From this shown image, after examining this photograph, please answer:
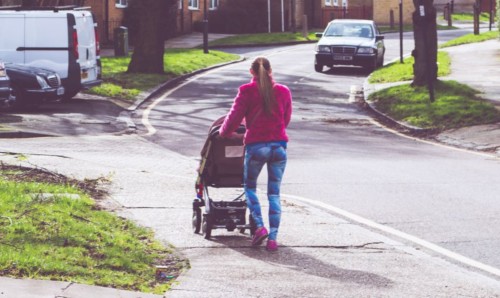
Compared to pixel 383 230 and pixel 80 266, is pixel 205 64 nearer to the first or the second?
pixel 383 230

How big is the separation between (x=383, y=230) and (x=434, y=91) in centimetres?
1538

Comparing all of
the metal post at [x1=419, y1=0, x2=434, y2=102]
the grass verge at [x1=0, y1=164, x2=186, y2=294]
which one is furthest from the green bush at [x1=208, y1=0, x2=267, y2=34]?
the grass verge at [x1=0, y1=164, x2=186, y2=294]

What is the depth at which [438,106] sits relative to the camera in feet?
78.6

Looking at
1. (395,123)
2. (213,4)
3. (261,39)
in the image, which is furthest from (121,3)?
(395,123)

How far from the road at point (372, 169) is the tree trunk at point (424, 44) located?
6.42 feet

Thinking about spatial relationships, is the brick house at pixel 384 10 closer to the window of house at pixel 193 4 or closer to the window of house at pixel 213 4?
the window of house at pixel 213 4

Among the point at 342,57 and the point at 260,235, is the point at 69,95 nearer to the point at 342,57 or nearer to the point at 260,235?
the point at 342,57

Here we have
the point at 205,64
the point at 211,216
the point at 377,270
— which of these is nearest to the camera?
the point at 377,270

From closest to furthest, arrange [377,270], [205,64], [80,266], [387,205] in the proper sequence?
[80,266] < [377,270] < [387,205] < [205,64]

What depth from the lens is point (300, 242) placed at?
10406 mm

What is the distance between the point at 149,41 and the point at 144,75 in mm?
1215

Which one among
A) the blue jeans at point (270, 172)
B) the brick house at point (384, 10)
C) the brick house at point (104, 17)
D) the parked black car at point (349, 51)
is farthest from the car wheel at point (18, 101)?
the brick house at point (384, 10)

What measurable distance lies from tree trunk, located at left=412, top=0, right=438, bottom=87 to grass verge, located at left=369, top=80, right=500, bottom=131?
0.39m

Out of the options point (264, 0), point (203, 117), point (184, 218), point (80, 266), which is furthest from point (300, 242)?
point (264, 0)
